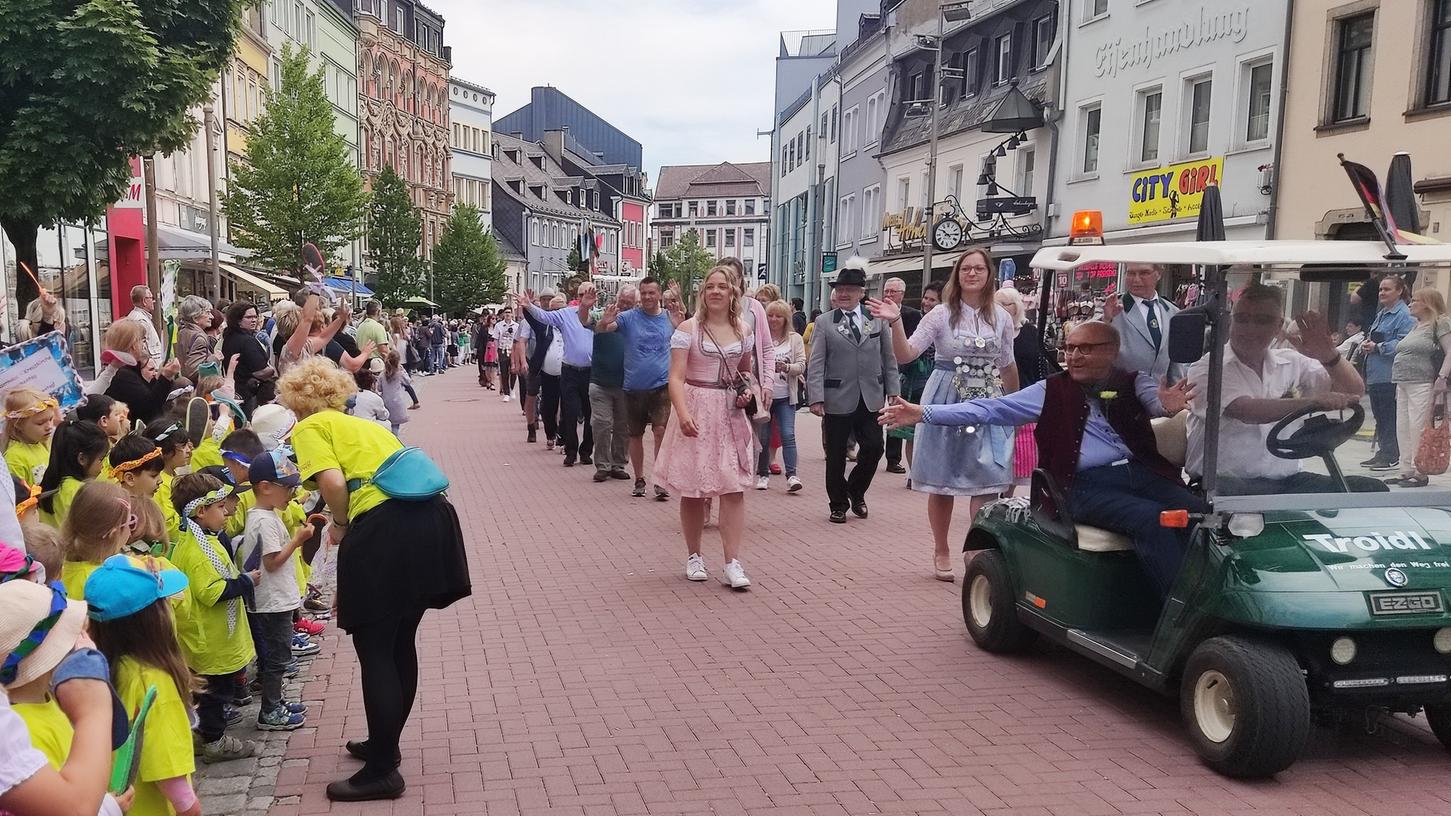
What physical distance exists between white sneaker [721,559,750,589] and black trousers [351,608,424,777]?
10.9 feet

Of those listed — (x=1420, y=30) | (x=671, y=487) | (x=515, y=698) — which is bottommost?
(x=515, y=698)

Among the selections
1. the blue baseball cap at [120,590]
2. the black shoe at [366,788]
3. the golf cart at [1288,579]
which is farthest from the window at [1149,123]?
the blue baseball cap at [120,590]

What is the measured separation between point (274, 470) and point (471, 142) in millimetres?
85383

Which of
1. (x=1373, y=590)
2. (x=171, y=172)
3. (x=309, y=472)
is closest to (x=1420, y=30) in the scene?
(x=1373, y=590)

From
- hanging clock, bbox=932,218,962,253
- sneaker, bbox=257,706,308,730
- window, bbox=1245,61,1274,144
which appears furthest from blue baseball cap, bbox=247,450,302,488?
hanging clock, bbox=932,218,962,253

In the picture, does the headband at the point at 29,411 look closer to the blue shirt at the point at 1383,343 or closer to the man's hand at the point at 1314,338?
the man's hand at the point at 1314,338

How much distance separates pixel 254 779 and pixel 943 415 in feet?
11.1

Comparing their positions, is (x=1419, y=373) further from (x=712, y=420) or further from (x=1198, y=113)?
(x=1198, y=113)

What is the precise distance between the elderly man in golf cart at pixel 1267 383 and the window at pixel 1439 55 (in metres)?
14.8

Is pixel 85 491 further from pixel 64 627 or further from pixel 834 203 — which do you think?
pixel 834 203

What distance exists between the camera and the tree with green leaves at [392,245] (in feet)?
184

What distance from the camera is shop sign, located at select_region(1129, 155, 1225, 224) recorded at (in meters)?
21.7

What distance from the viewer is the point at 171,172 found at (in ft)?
102

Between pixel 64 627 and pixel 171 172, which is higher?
pixel 171 172
